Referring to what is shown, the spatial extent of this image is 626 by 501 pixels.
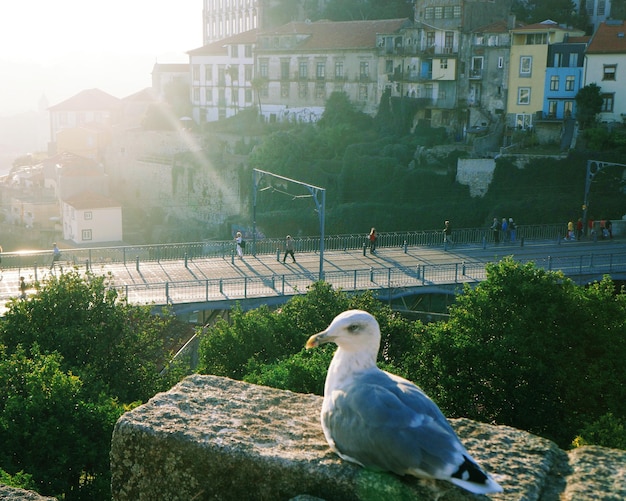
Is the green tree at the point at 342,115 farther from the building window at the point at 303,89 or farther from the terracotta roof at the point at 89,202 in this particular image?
the terracotta roof at the point at 89,202

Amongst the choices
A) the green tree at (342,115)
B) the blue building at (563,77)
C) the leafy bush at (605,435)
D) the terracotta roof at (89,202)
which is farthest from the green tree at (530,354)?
the terracotta roof at (89,202)

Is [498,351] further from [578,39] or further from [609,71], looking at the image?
[578,39]

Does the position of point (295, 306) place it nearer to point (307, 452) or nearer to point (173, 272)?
point (173, 272)

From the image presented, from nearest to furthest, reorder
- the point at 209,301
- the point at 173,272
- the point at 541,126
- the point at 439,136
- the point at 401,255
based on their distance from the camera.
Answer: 1. the point at 209,301
2. the point at 173,272
3. the point at 401,255
4. the point at 541,126
5. the point at 439,136

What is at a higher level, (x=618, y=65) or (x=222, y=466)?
(x=618, y=65)

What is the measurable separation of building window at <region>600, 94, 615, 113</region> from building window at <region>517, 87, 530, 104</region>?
526 centimetres

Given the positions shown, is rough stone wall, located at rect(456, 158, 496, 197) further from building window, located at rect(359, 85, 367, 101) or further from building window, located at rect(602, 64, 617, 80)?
building window, located at rect(359, 85, 367, 101)

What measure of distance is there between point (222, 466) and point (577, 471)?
1.69m

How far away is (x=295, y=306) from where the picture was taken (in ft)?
66.4

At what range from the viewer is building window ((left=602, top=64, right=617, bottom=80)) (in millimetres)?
51188

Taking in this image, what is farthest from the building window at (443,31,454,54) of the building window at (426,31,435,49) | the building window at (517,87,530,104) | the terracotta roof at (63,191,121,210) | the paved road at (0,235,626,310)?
the terracotta roof at (63,191,121,210)

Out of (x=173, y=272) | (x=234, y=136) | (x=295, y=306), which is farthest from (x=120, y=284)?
(x=234, y=136)

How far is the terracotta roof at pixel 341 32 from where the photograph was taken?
6444 cm

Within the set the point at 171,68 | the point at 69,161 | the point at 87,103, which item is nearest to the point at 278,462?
the point at 69,161
